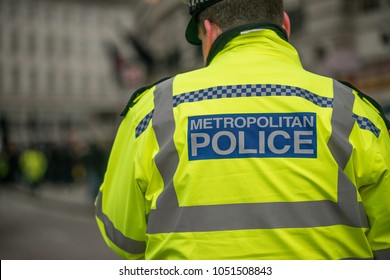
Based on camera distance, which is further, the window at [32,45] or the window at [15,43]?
the window at [32,45]

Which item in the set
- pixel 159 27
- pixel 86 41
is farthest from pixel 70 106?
pixel 159 27

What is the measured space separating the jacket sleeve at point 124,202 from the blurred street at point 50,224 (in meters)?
2.86

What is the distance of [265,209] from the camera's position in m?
1.23

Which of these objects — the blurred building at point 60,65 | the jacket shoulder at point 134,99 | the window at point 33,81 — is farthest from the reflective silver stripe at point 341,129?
the window at point 33,81

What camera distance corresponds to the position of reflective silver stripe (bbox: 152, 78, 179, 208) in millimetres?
1265

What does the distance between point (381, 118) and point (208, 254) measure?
537 millimetres

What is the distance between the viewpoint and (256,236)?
123 centimetres

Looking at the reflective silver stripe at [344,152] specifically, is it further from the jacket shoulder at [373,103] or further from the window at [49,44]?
the window at [49,44]

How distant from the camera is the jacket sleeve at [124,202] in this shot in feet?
4.35

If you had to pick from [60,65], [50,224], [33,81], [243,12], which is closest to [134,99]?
[243,12]

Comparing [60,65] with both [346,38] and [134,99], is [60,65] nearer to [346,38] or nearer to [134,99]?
[346,38]

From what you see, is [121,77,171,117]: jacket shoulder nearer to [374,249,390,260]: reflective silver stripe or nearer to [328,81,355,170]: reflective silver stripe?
[328,81,355,170]: reflective silver stripe

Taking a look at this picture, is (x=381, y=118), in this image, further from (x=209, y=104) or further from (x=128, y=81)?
(x=128, y=81)

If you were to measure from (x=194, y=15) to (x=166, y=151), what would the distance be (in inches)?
14.9
